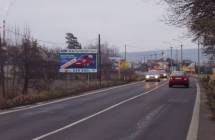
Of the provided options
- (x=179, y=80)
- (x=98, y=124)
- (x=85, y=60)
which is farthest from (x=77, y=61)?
(x=98, y=124)

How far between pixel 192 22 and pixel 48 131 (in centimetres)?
883

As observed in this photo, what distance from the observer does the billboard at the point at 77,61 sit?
50250 mm

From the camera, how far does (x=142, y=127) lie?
1750 cm

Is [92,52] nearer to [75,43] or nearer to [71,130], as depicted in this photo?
Result: [71,130]

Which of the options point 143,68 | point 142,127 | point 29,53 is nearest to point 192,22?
point 142,127

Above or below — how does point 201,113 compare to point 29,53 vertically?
below

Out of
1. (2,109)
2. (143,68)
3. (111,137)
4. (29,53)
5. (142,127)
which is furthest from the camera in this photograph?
(143,68)

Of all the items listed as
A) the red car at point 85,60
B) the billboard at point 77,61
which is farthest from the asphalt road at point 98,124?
the red car at point 85,60

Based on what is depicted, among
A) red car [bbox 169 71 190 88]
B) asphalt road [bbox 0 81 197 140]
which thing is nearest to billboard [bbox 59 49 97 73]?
red car [bbox 169 71 190 88]

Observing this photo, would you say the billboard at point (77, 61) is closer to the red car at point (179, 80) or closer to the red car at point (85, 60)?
the red car at point (85, 60)

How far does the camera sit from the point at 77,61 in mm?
50719

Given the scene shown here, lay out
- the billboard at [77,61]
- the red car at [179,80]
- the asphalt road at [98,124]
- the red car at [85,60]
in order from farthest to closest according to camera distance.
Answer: the red car at [179,80] → the red car at [85,60] → the billboard at [77,61] → the asphalt road at [98,124]

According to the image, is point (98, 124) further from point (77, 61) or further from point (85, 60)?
point (85, 60)

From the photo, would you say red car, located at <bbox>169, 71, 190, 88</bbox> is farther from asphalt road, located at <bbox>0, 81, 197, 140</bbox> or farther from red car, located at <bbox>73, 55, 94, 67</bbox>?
asphalt road, located at <bbox>0, 81, 197, 140</bbox>
